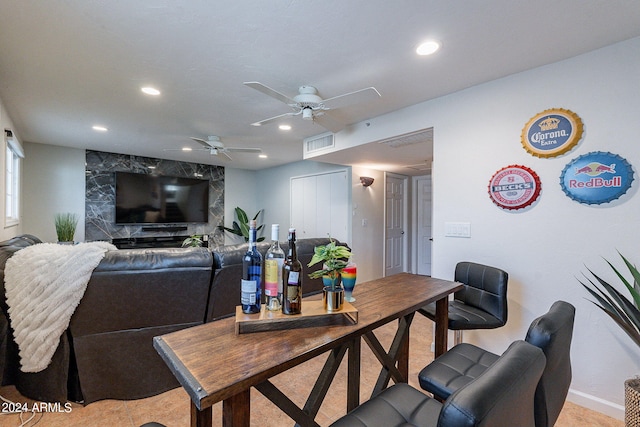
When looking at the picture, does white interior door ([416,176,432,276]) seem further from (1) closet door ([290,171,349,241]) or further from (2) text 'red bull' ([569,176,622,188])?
(2) text 'red bull' ([569,176,622,188])

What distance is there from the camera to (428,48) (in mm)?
1906

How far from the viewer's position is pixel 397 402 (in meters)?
1.09

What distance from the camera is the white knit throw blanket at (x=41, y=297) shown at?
5.34ft

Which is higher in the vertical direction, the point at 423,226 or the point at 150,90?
the point at 150,90

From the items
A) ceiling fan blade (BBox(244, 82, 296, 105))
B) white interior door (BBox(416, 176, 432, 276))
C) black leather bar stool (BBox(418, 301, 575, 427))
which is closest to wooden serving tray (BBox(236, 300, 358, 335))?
black leather bar stool (BBox(418, 301, 575, 427))

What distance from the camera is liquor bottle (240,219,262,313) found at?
1.09 m

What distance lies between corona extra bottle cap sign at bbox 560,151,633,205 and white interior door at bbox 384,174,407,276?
3.57 metres

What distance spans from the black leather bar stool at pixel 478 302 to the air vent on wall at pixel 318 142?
2.32 metres

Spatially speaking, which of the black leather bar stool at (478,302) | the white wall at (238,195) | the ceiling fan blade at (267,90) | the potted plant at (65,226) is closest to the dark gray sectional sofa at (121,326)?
the ceiling fan blade at (267,90)

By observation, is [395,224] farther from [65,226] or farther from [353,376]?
[65,226]

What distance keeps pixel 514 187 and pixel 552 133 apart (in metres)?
0.44

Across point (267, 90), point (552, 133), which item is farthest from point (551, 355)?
point (267, 90)

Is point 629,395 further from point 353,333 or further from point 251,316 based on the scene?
point 251,316

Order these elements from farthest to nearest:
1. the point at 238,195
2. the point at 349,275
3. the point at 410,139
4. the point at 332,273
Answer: the point at 238,195
the point at 410,139
the point at 349,275
the point at 332,273
